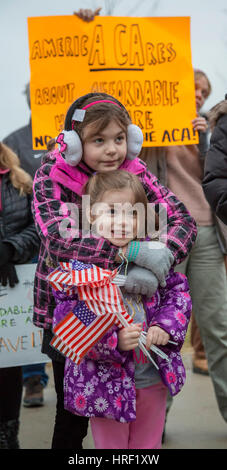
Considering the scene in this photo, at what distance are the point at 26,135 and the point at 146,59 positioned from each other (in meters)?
1.19

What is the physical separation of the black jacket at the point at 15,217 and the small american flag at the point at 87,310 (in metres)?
1.31

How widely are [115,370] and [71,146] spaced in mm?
735

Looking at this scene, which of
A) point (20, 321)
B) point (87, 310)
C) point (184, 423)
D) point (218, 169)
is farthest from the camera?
point (184, 423)

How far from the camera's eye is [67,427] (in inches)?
96.9

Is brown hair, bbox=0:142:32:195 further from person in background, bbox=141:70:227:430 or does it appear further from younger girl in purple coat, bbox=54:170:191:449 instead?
younger girl in purple coat, bbox=54:170:191:449

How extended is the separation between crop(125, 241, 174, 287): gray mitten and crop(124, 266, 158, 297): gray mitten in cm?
2

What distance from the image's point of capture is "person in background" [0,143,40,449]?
317 centimetres

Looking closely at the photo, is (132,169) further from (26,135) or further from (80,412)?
(26,135)

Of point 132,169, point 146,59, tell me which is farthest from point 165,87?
point 132,169

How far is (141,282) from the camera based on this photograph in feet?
6.98

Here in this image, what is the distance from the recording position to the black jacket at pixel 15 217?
3387mm

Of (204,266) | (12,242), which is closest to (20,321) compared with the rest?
(12,242)

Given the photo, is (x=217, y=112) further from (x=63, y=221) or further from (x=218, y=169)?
(x=63, y=221)

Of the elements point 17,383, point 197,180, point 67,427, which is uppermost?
point 197,180
